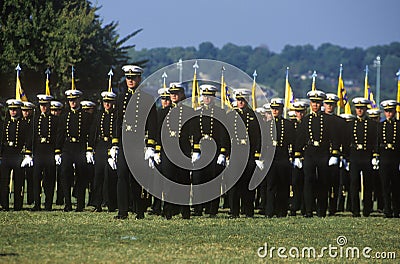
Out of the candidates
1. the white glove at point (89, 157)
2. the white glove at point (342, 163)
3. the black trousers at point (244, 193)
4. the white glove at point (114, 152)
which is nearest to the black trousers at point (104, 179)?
the white glove at point (89, 157)

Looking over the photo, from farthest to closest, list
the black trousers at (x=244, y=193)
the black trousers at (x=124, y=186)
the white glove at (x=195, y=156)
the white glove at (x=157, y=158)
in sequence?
the black trousers at (x=244, y=193) → the white glove at (x=195, y=156) → the white glove at (x=157, y=158) → the black trousers at (x=124, y=186)

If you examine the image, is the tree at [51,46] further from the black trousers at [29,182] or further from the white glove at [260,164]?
the white glove at [260,164]

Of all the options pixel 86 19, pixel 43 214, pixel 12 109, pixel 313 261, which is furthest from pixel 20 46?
pixel 313 261

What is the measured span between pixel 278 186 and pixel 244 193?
Answer: 29.3 inches

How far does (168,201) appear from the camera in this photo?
60.8 ft

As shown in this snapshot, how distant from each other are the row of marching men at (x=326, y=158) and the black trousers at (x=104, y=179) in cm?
277

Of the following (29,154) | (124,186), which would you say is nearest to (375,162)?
(124,186)

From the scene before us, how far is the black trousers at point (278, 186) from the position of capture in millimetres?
19781

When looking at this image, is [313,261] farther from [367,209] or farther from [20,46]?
[20,46]

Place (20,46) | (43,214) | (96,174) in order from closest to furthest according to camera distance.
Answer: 1. (43,214)
2. (96,174)
3. (20,46)

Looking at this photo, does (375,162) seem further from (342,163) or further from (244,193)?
(244,193)

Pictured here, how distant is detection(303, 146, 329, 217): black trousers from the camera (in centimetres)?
1980

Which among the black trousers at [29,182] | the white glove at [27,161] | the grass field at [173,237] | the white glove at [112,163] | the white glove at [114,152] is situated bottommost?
the grass field at [173,237]

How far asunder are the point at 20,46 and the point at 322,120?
21285 mm
